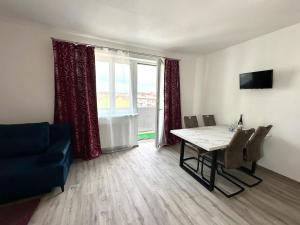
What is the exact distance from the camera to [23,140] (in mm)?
2287

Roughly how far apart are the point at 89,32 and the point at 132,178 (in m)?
2.75

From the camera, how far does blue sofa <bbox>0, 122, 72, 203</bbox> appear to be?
179 cm

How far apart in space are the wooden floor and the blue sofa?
0.27 m

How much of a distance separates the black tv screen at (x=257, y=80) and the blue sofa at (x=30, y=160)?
342cm

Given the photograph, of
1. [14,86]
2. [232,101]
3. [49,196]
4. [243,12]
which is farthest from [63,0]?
[232,101]

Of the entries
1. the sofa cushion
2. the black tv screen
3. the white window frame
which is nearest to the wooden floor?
the sofa cushion

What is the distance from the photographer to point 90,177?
2.47 metres

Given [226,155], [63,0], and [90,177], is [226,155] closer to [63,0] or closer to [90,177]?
[90,177]

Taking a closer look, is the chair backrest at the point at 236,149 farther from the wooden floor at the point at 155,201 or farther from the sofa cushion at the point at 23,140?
the sofa cushion at the point at 23,140

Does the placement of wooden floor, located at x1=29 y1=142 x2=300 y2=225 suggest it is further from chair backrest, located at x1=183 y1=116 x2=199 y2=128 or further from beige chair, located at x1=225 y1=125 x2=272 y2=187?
chair backrest, located at x1=183 y1=116 x2=199 y2=128

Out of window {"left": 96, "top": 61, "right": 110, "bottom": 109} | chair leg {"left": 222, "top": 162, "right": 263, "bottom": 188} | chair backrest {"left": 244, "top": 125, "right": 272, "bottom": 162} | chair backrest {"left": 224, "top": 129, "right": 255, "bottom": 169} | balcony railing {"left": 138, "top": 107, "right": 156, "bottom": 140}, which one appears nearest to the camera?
chair backrest {"left": 224, "top": 129, "right": 255, "bottom": 169}

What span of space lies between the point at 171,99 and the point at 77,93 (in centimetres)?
221

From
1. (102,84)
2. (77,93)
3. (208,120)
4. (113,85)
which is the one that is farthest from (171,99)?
(77,93)

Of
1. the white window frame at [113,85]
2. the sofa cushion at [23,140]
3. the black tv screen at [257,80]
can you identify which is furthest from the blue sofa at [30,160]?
the black tv screen at [257,80]
